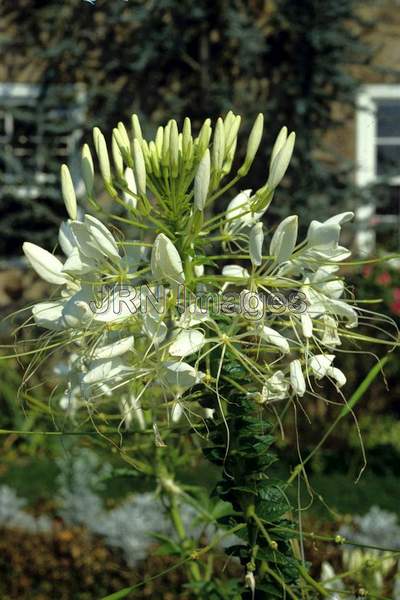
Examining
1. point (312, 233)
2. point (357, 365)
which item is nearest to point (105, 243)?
point (312, 233)

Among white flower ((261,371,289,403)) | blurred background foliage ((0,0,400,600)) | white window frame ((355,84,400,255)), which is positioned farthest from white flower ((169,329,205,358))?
white window frame ((355,84,400,255))

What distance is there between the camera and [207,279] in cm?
122

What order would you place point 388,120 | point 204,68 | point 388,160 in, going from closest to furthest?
point 204,68 → point 388,160 → point 388,120

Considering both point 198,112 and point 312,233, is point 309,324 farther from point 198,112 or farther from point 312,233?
point 198,112

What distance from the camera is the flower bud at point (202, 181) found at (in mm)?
1209

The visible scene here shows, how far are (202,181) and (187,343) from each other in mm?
249


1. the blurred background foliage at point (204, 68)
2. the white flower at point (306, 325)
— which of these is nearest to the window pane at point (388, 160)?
the blurred background foliage at point (204, 68)

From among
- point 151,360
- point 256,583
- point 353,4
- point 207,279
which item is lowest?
point 256,583

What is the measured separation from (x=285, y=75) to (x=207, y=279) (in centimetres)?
596

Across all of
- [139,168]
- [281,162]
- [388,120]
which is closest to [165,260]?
[139,168]

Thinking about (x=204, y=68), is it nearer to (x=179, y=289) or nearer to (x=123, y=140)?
(x=123, y=140)

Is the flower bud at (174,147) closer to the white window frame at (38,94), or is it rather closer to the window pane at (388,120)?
the white window frame at (38,94)

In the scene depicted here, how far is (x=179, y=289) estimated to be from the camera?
1.20 metres

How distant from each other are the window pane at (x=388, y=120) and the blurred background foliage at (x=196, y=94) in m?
0.44
